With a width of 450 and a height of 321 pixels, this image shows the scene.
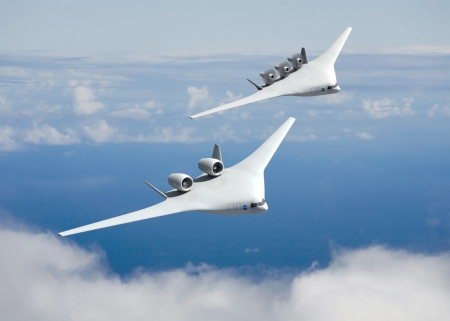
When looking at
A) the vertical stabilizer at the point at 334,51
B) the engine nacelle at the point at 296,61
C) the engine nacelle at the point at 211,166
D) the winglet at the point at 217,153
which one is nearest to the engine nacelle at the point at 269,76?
the engine nacelle at the point at 296,61

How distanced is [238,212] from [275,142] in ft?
32.3

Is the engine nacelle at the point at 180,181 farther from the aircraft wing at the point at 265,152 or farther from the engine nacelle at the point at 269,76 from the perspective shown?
the engine nacelle at the point at 269,76

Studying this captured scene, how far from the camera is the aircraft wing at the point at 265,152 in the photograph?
42.5 meters

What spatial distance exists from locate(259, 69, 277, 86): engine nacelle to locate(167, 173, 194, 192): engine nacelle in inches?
636

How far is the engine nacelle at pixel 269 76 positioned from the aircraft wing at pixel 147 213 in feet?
57.8

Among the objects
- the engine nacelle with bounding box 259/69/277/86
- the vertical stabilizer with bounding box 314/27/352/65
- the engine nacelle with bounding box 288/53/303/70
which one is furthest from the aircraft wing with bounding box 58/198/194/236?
the vertical stabilizer with bounding box 314/27/352/65

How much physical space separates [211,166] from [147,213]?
18.1 feet

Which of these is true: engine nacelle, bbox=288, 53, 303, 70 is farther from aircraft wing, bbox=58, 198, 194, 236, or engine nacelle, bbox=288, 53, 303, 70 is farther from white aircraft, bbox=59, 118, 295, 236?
aircraft wing, bbox=58, 198, 194, 236

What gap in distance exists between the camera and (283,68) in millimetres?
52531

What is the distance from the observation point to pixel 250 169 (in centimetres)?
4216

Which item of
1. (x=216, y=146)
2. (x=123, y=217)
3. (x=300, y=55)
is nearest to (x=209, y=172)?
(x=216, y=146)

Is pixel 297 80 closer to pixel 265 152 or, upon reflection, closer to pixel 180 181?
pixel 265 152

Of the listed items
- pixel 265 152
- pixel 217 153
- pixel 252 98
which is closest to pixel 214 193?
pixel 217 153

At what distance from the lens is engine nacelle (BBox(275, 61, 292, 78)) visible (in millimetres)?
52531
